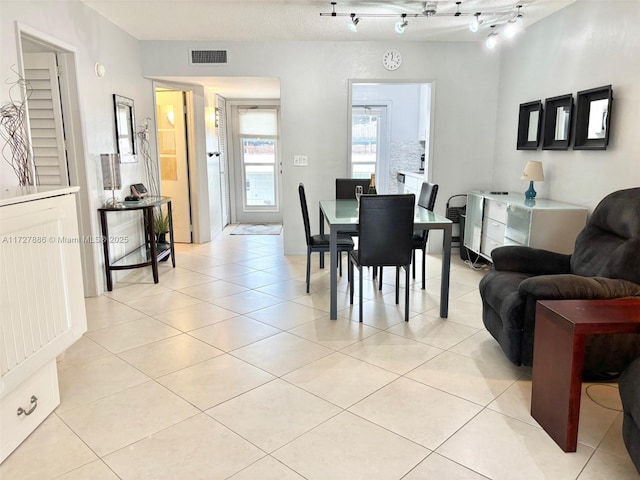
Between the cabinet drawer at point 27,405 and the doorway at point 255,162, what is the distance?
616 cm

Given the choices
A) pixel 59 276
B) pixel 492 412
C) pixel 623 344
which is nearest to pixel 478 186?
pixel 623 344

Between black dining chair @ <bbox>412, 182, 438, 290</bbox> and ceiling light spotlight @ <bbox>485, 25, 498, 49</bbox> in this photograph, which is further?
ceiling light spotlight @ <bbox>485, 25, 498, 49</bbox>

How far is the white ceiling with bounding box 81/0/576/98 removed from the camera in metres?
4.04

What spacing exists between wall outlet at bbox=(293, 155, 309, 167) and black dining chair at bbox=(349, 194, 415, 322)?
247 centimetres

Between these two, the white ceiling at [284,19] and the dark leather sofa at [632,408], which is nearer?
the dark leather sofa at [632,408]

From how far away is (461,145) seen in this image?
5.64 metres

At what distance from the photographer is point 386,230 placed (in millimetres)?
3387

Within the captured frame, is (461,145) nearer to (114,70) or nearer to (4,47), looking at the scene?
(114,70)

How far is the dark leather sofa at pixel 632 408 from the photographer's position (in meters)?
1.72

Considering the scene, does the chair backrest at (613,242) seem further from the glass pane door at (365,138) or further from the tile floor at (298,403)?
the glass pane door at (365,138)

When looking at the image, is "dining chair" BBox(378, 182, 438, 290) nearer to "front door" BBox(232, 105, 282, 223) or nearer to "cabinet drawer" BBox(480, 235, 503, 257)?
"cabinet drawer" BBox(480, 235, 503, 257)

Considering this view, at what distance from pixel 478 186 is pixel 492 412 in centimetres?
393

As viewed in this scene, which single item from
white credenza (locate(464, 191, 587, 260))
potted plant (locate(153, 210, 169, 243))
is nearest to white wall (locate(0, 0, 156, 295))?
potted plant (locate(153, 210, 169, 243))

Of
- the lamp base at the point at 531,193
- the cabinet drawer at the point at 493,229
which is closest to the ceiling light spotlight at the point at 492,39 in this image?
the lamp base at the point at 531,193
